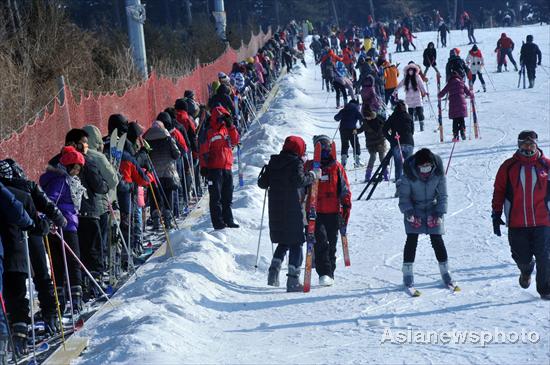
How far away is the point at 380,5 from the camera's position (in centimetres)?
9544

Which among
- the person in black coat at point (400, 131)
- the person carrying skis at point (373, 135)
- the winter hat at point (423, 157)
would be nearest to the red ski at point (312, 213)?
the winter hat at point (423, 157)

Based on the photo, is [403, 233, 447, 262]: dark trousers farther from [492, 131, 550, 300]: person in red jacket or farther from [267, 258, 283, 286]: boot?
[267, 258, 283, 286]: boot

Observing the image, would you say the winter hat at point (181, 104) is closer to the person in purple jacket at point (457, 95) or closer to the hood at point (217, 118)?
the hood at point (217, 118)

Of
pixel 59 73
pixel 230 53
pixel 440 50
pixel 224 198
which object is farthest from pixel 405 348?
pixel 440 50

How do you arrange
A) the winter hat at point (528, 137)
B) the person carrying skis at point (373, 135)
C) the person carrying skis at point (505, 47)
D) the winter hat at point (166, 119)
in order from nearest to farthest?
1. the winter hat at point (528, 137)
2. the winter hat at point (166, 119)
3. the person carrying skis at point (373, 135)
4. the person carrying skis at point (505, 47)

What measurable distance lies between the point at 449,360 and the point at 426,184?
2.67 meters

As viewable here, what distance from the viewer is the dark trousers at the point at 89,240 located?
10.5 meters

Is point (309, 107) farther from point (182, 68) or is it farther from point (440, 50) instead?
point (440, 50)

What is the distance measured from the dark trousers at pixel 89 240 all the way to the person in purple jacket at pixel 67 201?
23.6 inches

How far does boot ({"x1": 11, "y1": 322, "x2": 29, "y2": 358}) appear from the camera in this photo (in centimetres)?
862

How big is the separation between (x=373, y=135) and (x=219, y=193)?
15.9ft

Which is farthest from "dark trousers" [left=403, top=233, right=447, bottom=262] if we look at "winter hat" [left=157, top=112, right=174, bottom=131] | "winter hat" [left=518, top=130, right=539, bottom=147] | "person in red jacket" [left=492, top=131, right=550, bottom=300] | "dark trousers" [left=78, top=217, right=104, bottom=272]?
"winter hat" [left=157, top=112, right=174, bottom=131]

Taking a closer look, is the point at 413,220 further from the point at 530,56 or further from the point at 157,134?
the point at 530,56

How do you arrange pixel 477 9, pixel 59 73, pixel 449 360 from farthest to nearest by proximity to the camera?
1. pixel 477 9
2. pixel 59 73
3. pixel 449 360
